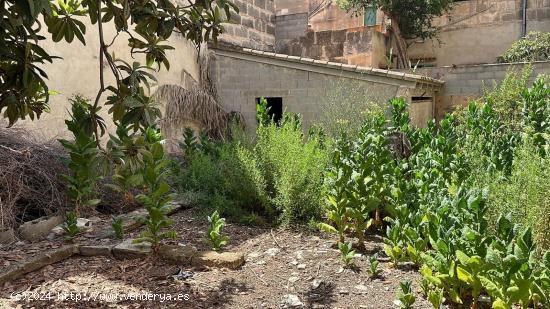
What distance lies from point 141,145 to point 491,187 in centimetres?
268

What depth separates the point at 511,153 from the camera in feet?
13.6

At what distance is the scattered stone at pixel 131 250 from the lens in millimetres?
3523

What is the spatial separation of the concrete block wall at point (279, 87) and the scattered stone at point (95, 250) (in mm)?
5116

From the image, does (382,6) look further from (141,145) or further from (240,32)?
(141,145)

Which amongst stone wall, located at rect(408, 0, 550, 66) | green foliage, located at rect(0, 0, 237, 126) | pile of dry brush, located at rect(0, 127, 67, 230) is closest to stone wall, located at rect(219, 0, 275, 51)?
stone wall, located at rect(408, 0, 550, 66)

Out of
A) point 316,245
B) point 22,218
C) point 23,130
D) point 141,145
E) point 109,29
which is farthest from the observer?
point 109,29

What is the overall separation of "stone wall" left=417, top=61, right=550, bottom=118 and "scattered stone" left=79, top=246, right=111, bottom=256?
730 cm

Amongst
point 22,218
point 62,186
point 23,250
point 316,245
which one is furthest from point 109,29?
point 316,245

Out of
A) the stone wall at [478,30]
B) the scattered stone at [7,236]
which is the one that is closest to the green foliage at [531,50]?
the stone wall at [478,30]

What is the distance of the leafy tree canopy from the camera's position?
12.2 metres

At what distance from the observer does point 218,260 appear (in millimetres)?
3463

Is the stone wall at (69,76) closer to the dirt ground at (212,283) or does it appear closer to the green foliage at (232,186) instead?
the green foliage at (232,186)

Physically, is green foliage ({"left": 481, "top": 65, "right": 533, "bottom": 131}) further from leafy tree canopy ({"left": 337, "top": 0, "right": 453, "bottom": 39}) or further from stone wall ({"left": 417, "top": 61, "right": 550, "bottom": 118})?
leafy tree canopy ({"left": 337, "top": 0, "right": 453, "bottom": 39})

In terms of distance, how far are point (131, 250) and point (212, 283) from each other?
79 cm
